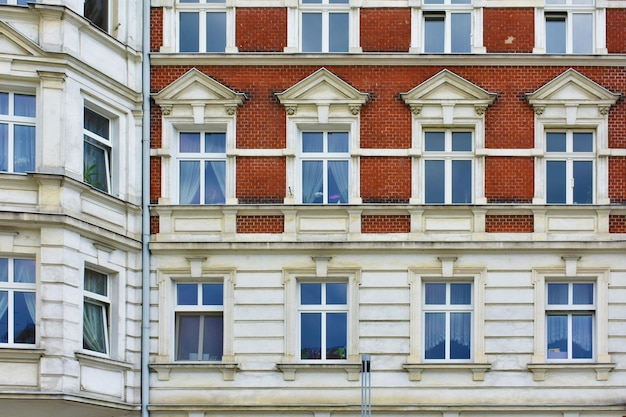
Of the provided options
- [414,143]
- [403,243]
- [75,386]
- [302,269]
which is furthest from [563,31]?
[75,386]

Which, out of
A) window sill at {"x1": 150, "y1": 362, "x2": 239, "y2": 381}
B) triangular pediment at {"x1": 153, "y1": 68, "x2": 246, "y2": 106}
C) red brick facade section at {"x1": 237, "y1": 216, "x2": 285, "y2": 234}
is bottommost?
window sill at {"x1": 150, "y1": 362, "x2": 239, "y2": 381}

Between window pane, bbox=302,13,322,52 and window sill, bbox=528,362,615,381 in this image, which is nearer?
window sill, bbox=528,362,615,381

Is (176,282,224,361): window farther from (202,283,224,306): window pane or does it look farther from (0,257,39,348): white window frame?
(0,257,39,348): white window frame

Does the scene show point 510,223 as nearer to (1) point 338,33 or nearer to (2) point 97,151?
(1) point 338,33

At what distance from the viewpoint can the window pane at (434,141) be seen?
2331 centimetres

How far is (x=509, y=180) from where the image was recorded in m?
23.0

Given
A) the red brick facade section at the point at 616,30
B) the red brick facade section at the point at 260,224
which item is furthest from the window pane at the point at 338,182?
the red brick facade section at the point at 616,30

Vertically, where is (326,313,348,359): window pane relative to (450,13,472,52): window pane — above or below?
below

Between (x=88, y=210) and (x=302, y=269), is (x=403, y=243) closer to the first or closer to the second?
(x=302, y=269)

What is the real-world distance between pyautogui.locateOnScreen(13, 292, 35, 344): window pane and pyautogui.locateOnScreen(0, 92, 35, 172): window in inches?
80.4

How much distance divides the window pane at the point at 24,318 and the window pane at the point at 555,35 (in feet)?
33.7

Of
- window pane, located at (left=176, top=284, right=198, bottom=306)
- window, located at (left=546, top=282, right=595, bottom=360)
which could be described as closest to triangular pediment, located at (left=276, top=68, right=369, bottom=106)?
window pane, located at (left=176, top=284, right=198, bottom=306)

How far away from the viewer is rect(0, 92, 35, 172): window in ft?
67.4

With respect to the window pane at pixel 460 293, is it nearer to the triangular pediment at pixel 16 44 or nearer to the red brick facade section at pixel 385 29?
the red brick facade section at pixel 385 29
